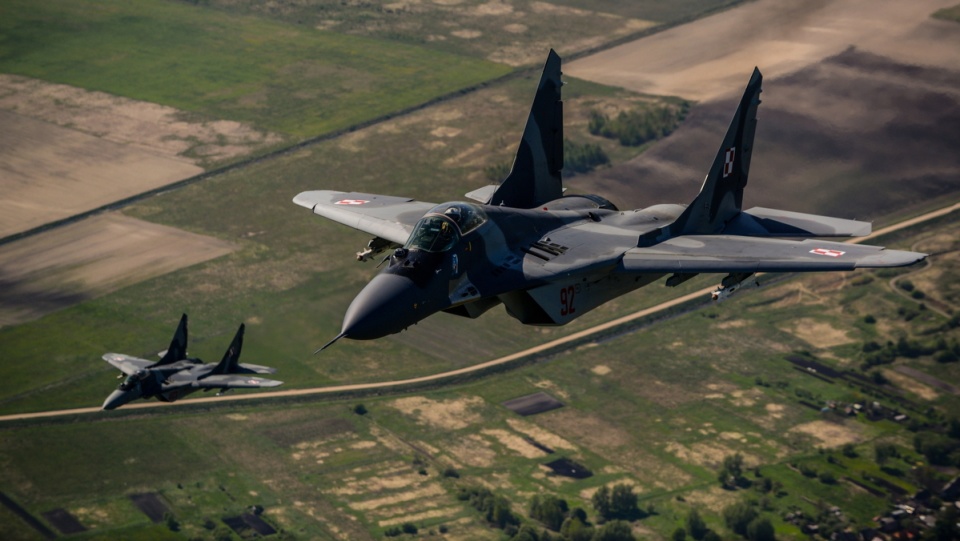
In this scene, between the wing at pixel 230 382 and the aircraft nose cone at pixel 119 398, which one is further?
the aircraft nose cone at pixel 119 398

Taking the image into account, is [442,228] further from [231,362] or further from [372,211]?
[231,362]

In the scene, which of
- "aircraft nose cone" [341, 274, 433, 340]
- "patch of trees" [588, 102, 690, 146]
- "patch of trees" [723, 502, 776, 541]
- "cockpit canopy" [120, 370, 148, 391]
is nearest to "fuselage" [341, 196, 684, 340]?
"aircraft nose cone" [341, 274, 433, 340]

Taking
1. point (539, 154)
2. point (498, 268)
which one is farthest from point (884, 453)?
point (498, 268)

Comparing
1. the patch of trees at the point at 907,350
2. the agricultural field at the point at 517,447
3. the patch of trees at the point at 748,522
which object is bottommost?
the patch of trees at the point at 748,522

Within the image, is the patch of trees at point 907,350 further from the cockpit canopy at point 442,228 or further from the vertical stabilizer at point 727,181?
the cockpit canopy at point 442,228

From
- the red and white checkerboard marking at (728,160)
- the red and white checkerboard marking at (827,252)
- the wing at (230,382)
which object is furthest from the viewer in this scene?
the wing at (230,382)

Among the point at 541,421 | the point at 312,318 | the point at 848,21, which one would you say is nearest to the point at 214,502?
the point at 312,318

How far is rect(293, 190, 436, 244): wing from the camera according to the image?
66.0 meters

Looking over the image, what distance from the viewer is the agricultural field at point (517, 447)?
396 feet

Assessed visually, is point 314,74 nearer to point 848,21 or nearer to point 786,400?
point 848,21

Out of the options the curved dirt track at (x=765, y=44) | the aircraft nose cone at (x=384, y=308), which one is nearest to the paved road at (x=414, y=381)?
the curved dirt track at (x=765, y=44)

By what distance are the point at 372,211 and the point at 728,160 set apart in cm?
1723

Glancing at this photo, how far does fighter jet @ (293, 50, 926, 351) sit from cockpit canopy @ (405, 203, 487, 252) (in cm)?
5

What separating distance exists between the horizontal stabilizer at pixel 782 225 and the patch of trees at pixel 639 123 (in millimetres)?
99613
